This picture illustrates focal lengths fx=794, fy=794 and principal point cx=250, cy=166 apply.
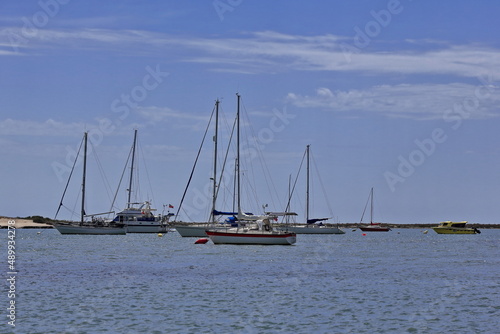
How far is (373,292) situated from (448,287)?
551 cm

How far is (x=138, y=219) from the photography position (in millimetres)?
132875

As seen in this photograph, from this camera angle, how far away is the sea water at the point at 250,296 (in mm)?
30859

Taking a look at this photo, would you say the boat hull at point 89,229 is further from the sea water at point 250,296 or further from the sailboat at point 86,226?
the sea water at point 250,296

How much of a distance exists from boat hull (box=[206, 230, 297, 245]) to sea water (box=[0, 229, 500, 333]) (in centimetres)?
1270

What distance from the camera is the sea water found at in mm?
30859

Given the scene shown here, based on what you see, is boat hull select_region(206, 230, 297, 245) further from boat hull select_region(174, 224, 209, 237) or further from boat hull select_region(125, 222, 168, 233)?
boat hull select_region(125, 222, 168, 233)

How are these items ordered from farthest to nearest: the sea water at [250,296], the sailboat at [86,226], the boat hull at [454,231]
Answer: the boat hull at [454,231] → the sailboat at [86,226] → the sea water at [250,296]

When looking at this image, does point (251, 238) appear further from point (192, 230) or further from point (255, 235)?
point (192, 230)

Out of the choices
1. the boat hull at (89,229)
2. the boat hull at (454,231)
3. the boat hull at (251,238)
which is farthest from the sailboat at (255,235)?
the boat hull at (454,231)

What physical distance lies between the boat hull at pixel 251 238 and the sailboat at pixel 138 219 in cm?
5473

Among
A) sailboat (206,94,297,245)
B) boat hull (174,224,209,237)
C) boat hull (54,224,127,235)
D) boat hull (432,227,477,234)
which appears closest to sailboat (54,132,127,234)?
boat hull (54,224,127,235)

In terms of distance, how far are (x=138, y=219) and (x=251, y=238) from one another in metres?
59.3

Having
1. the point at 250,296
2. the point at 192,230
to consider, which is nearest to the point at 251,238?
the point at 192,230

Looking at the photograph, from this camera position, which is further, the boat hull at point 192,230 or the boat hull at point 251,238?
the boat hull at point 192,230
